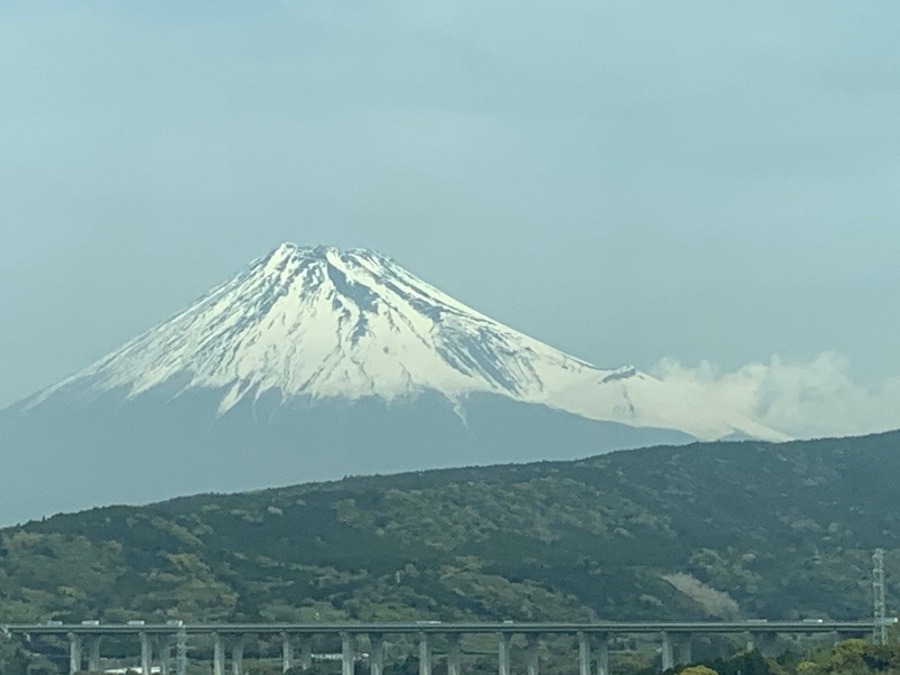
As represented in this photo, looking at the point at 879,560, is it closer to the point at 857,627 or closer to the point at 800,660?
the point at 800,660

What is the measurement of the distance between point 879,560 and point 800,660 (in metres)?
9.37

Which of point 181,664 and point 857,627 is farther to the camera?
point 857,627

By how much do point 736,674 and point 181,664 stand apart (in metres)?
42.7

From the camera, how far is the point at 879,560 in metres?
179

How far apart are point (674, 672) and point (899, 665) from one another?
716 inches

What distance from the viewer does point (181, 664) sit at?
14400 cm

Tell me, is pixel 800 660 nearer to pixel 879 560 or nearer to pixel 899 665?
pixel 879 560

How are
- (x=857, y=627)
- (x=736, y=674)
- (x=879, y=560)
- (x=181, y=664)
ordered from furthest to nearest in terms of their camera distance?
(x=857, y=627) → (x=879, y=560) → (x=736, y=674) → (x=181, y=664)

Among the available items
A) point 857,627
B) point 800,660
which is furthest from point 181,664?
point 857,627

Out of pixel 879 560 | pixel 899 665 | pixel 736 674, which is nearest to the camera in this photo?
pixel 899 665

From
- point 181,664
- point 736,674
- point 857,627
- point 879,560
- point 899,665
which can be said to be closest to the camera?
point 181,664

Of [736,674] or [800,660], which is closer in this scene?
[736,674]

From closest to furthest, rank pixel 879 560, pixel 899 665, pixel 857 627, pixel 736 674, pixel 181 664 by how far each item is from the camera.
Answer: pixel 181 664
pixel 899 665
pixel 736 674
pixel 879 560
pixel 857 627

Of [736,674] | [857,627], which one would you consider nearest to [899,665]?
[736,674]
